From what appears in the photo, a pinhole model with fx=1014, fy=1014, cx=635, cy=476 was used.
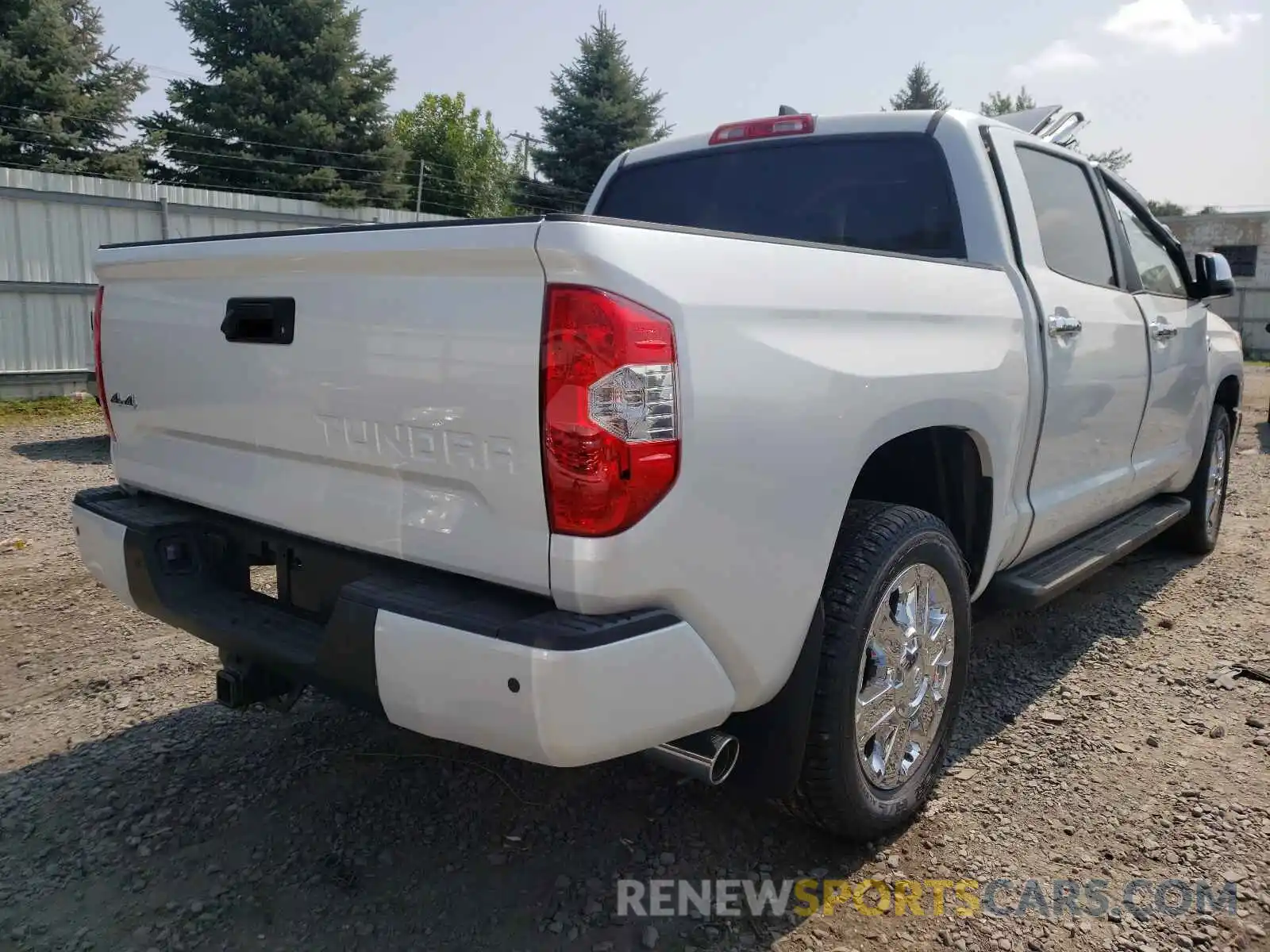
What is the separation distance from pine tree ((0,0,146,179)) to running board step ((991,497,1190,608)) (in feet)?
66.7

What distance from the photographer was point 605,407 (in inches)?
72.7

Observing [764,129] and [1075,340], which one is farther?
[764,129]

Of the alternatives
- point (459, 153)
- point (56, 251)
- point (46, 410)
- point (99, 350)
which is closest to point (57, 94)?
point (56, 251)

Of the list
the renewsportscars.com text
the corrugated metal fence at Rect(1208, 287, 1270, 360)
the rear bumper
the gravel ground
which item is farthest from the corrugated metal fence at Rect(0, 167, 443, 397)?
the corrugated metal fence at Rect(1208, 287, 1270, 360)

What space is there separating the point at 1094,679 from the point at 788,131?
2.35m

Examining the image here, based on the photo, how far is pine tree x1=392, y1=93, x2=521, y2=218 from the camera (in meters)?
31.0

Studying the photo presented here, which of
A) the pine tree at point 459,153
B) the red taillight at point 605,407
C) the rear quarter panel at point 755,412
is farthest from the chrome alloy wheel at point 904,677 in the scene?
the pine tree at point 459,153

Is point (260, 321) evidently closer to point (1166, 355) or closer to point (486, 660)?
point (486, 660)

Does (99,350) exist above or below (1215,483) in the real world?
above

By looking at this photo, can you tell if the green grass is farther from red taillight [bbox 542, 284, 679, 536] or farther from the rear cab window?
red taillight [bbox 542, 284, 679, 536]

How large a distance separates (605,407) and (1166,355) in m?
3.38

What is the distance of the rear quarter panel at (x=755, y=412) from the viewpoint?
189 cm

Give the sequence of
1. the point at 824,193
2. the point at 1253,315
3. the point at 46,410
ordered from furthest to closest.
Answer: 1. the point at 1253,315
2. the point at 46,410
3. the point at 824,193

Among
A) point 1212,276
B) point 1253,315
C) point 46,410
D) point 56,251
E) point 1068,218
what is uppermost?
Answer: point 56,251
